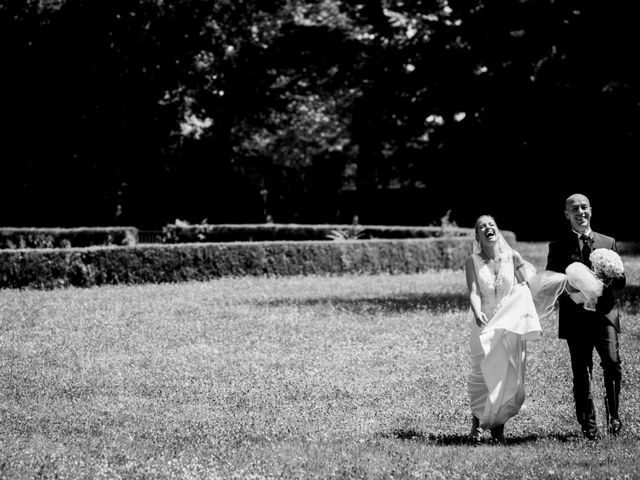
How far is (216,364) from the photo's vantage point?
9367 mm

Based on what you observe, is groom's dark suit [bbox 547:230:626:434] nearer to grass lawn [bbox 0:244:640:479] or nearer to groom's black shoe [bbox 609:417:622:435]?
groom's black shoe [bbox 609:417:622:435]

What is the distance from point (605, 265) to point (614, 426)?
138cm

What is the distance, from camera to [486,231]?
21.7 feet

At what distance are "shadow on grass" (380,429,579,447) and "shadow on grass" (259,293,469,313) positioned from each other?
695 cm

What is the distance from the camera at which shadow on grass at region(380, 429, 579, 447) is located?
632 cm

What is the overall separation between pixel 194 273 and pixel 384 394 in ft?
37.6

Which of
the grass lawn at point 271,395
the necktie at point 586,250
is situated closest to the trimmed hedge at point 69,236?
the grass lawn at point 271,395

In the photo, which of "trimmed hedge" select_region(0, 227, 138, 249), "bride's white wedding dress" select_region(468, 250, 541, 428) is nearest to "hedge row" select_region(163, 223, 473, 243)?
"trimmed hedge" select_region(0, 227, 138, 249)

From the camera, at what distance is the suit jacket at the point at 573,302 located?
6.42 meters

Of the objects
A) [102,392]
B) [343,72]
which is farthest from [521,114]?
[102,392]

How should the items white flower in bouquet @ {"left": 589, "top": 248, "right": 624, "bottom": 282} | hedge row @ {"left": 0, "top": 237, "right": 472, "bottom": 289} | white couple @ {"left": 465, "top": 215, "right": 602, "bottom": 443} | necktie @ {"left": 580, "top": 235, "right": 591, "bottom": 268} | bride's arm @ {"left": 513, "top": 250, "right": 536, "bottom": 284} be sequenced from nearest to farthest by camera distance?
white flower in bouquet @ {"left": 589, "top": 248, "right": 624, "bottom": 282}
white couple @ {"left": 465, "top": 215, "right": 602, "bottom": 443}
necktie @ {"left": 580, "top": 235, "right": 591, "bottom": 268}
bride's arm @ {"left": 513, "top": 250, "right": 536, "bottom": 284}
hedge row @ {"left": 0, "top": 237, "right": 472, "bottom": 289}

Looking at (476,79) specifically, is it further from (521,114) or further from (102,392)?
(102,392)

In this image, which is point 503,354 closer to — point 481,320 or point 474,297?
point 481,320

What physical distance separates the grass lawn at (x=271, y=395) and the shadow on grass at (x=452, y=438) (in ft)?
0.11
